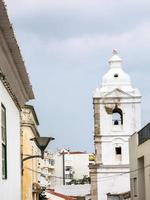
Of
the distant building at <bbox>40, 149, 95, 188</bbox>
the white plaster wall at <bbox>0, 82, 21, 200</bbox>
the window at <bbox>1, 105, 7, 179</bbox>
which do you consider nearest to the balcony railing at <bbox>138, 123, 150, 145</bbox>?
the white plaster wall at <bbox>0, 82, 21, 200</bbox>

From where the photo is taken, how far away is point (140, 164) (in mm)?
37188

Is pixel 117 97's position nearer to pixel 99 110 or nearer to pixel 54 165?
pixel 99 110

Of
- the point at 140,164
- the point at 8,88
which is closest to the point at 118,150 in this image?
the point at 140,164

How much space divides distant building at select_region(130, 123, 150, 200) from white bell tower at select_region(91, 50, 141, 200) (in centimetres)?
1898

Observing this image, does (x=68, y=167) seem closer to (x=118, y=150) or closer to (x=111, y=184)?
(x=118, y=150)

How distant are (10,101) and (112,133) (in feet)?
153

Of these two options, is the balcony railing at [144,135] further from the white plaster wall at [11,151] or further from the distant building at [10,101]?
the white plaster wall at [11,151]

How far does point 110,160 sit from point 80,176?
231 feet

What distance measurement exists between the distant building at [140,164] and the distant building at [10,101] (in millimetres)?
17731

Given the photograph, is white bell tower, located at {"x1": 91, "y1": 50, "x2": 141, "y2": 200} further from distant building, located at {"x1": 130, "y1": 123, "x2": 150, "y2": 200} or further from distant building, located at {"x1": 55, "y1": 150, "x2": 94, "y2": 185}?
distant building, located at {"x1": 55, "y1": 150, "x2": 94, "y2": 185}

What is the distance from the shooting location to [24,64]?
13969 millimetres

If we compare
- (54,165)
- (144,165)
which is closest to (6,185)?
(144,165)

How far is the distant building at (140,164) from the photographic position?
33.6 metres

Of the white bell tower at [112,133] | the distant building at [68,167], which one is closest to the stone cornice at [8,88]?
the white bell tower at [112,133]
